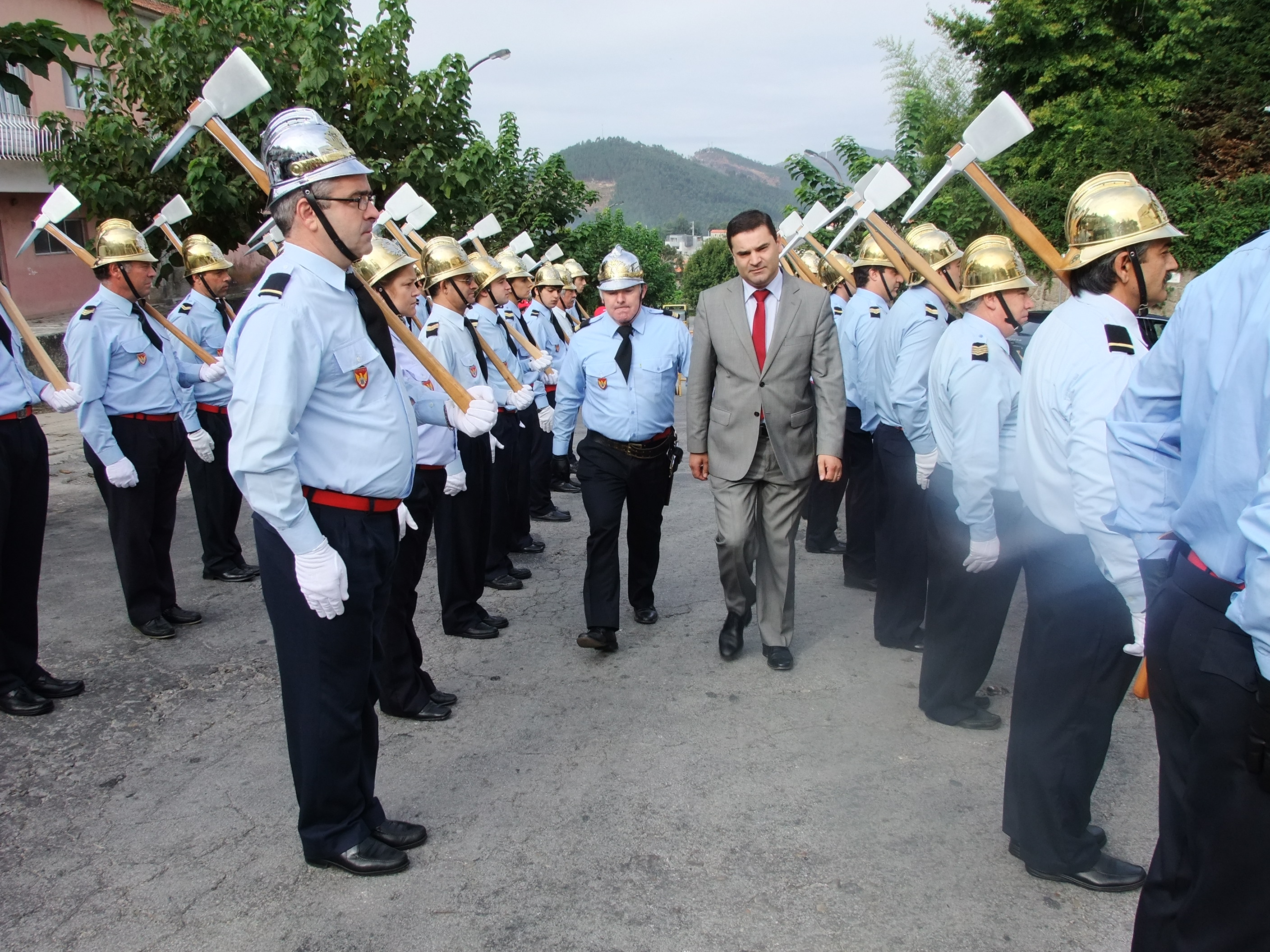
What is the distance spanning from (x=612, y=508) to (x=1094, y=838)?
287 centimetres

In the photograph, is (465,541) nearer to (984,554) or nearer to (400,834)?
(400,834)

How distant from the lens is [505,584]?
21.0ft

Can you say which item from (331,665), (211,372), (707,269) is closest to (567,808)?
(331,665)

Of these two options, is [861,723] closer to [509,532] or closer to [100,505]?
[509,532]

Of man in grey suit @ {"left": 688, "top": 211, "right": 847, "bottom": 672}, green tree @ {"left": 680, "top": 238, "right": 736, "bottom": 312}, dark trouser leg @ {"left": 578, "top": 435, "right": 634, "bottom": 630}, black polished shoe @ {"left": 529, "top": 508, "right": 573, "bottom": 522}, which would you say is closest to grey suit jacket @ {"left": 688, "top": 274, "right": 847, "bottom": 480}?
man in grey suit @ {"left": 688, "top": 211, "right": 847, "bottom": 672}

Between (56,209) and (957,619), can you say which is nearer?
(957,619)

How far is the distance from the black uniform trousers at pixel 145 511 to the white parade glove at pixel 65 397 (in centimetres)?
33

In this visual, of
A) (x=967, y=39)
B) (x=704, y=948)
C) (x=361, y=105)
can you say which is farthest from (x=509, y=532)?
(x=967, y=39)

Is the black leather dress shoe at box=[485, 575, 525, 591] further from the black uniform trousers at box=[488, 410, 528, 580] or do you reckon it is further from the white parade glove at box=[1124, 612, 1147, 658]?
the white parade glove at box=[1124, 612, 1147, 658]

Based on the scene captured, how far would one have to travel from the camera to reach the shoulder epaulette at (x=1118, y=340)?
2820 millimetres

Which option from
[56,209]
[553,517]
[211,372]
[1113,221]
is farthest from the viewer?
[553,517]

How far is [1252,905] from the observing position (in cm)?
188

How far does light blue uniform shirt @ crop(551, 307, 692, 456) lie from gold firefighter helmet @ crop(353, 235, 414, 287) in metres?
1.35

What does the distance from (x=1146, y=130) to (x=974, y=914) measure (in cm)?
1851
